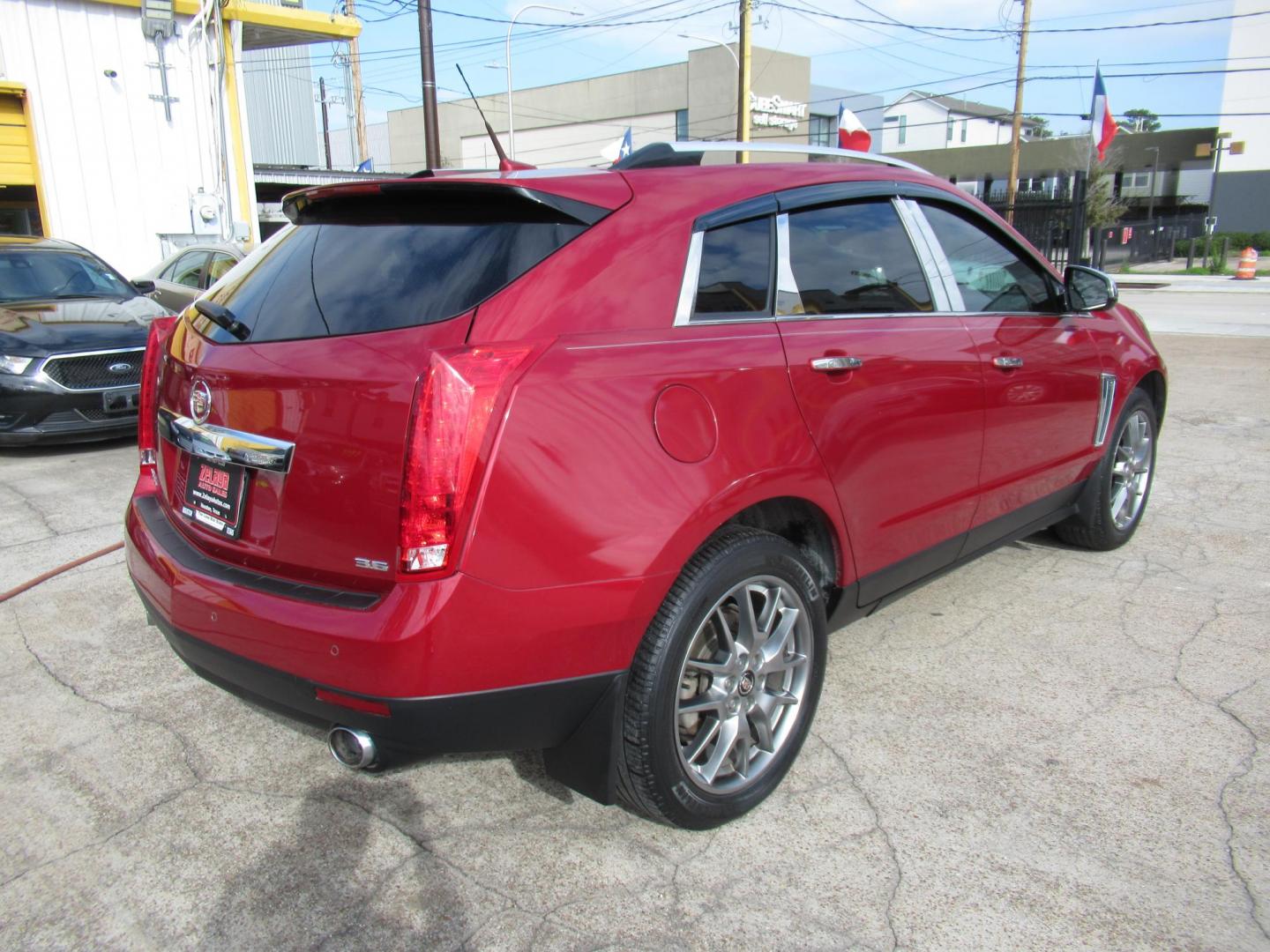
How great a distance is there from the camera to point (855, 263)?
308 cm

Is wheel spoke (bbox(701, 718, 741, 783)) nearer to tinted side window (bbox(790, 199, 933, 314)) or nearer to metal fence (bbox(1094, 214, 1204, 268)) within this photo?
tinted side window (bbox(790, 199, 933, 314))

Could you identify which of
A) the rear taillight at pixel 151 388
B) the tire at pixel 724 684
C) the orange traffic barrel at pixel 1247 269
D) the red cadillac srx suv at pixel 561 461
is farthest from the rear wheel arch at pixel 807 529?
the orange traffic barrel at pixel 1247 269

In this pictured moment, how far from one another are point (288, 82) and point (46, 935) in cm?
4232

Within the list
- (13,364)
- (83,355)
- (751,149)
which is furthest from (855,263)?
(13,364)

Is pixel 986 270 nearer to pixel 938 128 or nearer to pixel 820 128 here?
pixel 820 128

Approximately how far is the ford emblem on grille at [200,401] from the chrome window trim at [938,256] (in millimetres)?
2289

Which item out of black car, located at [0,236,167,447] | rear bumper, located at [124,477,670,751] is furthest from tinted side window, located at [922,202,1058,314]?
black car, located at [0,236,167,447]

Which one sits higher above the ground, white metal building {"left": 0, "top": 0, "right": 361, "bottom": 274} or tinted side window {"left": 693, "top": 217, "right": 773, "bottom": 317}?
white metal building {"left": 0, "top": 0, "right": 361, "bottom": 274}

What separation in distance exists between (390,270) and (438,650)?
3.20 feet

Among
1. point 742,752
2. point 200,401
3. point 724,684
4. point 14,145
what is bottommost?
point 742,752

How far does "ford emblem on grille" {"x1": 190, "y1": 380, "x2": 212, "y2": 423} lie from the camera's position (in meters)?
2.55

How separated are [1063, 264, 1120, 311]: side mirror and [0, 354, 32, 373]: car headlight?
6.65 meters

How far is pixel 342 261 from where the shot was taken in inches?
102

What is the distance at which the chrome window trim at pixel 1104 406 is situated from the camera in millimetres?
4277
